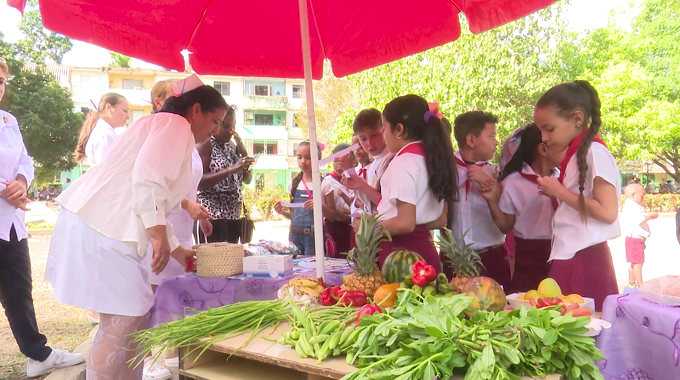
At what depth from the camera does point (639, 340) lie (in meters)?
1.73

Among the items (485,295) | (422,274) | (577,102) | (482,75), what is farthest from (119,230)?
(482,75)

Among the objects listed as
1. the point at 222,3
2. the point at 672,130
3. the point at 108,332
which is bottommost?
the point at 108,332

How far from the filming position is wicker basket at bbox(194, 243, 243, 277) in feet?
9.36

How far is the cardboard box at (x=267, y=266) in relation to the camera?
284 cm

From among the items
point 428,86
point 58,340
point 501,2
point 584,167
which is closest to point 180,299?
point 584,167

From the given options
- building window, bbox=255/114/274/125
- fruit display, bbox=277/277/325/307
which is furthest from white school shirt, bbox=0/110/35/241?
building window, bbox=255/114/274/125

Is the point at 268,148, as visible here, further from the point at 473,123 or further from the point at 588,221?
the point at 588,221

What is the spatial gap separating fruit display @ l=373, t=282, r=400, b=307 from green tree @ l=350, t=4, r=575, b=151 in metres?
12.3

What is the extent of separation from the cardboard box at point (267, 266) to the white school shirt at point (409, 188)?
0.64 metres

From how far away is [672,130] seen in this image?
21.4 metres

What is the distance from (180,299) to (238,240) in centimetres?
206

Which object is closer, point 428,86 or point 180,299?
point 180,299

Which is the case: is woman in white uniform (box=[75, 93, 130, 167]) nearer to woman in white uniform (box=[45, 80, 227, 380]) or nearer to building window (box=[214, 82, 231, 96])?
woman in white uniform (box=[45, 80, 227, 380])

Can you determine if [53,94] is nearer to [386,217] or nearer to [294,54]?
[294,54]
